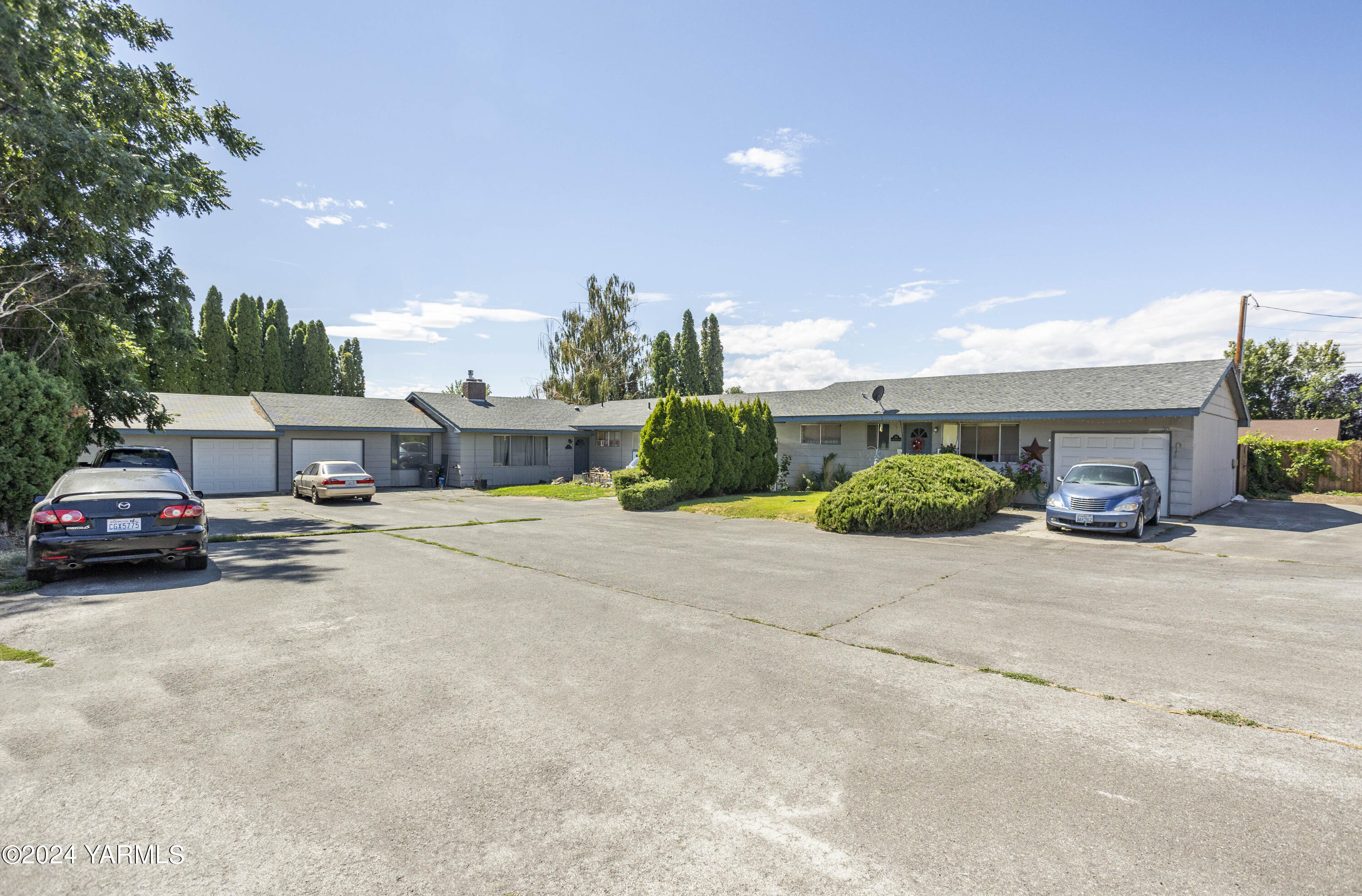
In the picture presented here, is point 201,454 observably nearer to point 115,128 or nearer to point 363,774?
point 115,128

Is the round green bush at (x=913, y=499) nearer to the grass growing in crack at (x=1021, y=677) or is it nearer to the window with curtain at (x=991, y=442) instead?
the window with curtain at (x=991, y=442)

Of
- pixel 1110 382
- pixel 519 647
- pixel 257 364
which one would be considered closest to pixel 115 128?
→ pixel 519 647

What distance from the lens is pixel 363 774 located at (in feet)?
11.6

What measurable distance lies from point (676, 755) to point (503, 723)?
121 cm

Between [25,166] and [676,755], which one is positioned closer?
[676,755]

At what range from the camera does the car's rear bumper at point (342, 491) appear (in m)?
21.1

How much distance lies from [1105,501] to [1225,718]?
1082cm

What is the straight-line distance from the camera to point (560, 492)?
82.6ft

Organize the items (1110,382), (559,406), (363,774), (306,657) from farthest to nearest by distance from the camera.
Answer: (559,406)
(1110,382)
(306,657)
(363,774)

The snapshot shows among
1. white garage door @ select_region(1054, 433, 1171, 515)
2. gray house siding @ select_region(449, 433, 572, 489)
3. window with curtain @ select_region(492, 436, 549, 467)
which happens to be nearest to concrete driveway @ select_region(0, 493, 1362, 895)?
white garage door @ select_region(1054, 433, 1171, 515)

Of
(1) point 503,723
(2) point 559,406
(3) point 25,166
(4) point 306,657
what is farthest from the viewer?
(2) point 559,406

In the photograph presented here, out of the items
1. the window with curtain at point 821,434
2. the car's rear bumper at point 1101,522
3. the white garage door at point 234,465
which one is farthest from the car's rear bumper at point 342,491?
the car's rear bumper at point 1101,522

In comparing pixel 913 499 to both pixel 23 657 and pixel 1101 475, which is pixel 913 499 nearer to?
pixel 1101 475

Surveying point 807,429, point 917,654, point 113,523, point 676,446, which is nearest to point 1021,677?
point 917,654
